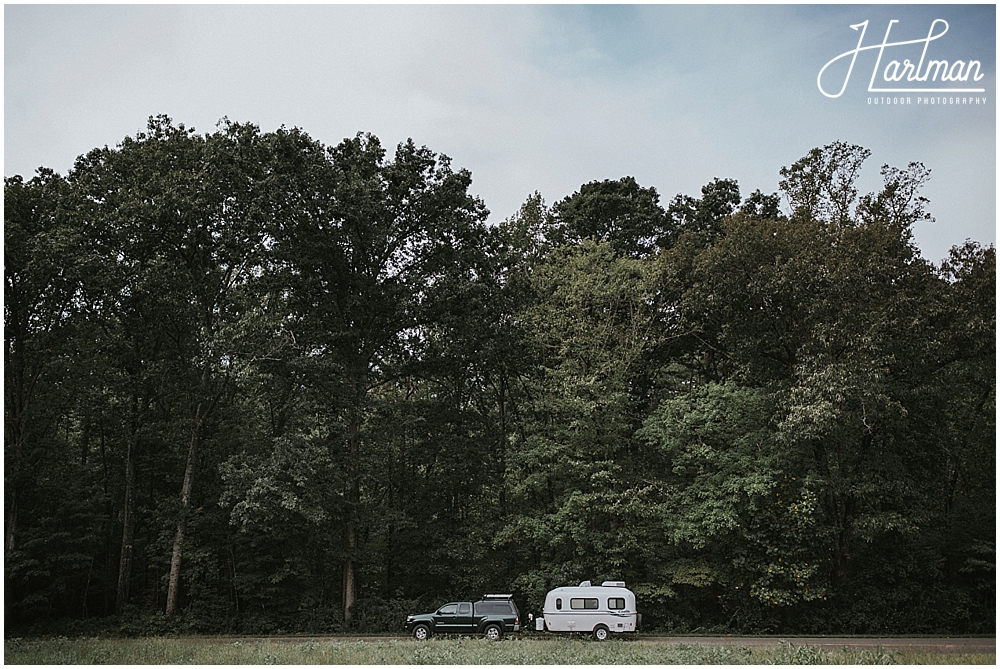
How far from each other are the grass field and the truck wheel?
3.14 metres

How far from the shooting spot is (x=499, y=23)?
1891 cm

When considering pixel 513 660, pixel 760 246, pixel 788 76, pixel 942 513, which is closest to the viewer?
Answer: pixel 513 660

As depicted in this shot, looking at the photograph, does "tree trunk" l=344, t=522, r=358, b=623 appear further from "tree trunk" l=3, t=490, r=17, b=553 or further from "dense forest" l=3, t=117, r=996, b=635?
"tree trunk" l=3, t=490, r=17, b=553

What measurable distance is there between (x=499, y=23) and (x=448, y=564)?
668 inches

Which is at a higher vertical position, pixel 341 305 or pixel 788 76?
pixel 788 76

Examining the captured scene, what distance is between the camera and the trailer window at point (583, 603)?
23203 mm

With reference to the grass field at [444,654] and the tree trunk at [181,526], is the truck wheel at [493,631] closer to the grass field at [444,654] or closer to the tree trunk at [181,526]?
the grass field at [444,654]

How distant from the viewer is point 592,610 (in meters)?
23.2

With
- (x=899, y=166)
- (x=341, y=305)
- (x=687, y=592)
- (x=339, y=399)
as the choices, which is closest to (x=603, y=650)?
(x=687, y=592)

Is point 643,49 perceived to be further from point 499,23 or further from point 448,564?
point 448,564

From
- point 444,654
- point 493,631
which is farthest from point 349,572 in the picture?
point 444,654

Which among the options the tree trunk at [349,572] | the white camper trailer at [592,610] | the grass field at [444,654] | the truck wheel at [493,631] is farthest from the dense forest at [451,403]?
the grass field at [444,654]

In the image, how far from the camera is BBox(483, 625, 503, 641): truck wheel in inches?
905

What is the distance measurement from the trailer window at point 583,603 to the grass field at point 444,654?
3168 mm
